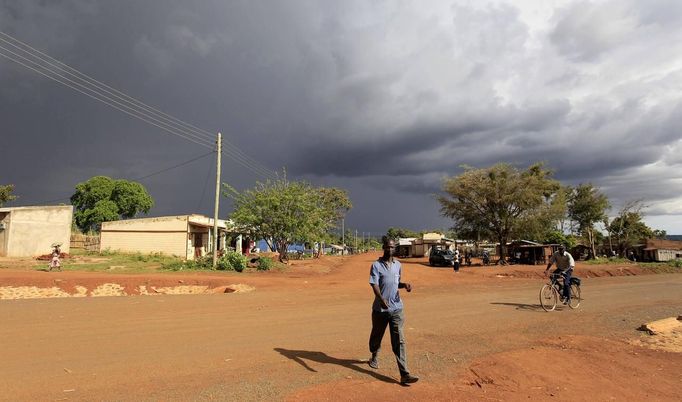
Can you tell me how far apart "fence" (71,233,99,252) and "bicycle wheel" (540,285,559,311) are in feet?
141

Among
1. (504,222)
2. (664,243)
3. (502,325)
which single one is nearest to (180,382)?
(502,325)

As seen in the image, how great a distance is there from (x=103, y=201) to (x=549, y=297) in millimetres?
70195

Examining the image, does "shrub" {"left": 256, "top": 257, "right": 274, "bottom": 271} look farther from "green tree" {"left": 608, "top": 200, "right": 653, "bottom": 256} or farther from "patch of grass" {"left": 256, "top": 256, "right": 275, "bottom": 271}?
"green tree" {"left": 608, "top": 200, "right": 653, "bottom": 256}

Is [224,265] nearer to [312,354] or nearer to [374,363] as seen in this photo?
[312,354]

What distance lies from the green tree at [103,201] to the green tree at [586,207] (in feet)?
219

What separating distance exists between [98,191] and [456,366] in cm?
7361

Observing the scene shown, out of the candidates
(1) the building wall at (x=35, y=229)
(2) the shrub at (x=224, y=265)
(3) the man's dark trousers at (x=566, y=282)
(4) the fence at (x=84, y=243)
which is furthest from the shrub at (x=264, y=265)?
(4) the fence at (x=84, y=243)

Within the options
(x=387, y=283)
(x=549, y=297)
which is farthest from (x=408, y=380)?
(x=549, y=297)

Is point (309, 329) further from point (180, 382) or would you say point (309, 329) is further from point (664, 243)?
point (664, 243)

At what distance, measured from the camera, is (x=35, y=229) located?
3388cm

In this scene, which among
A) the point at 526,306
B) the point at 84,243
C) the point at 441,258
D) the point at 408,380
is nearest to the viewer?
the point at 408,380

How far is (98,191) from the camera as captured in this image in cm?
6962

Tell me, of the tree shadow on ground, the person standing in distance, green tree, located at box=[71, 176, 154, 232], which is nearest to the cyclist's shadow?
the tree shadow on ground

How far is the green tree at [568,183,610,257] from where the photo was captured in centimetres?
6384
